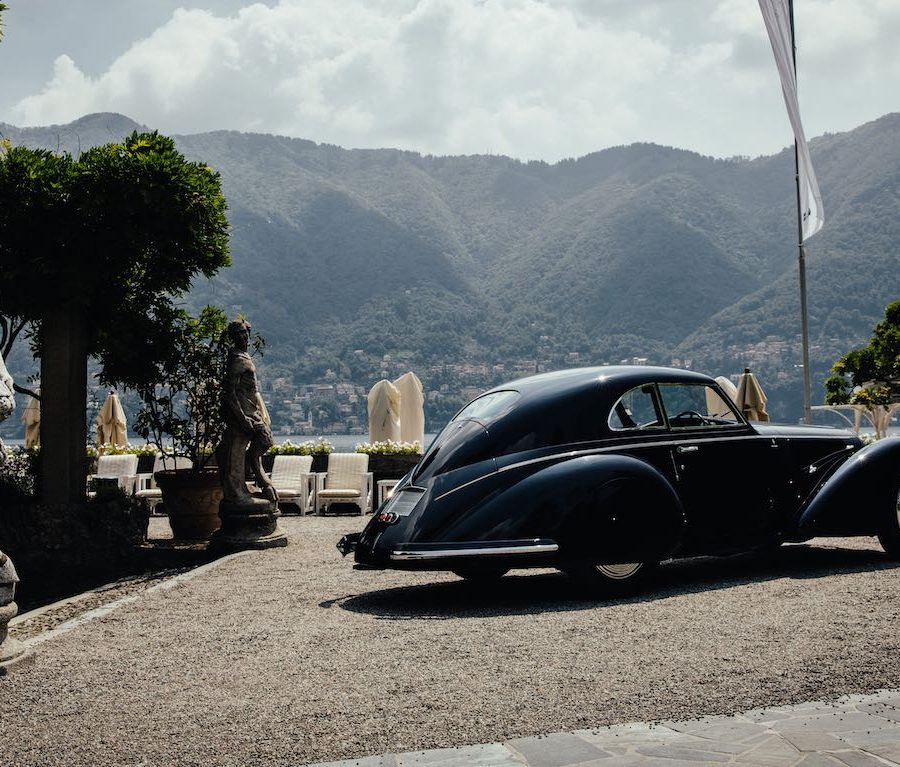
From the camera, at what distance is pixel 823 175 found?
96.8 metres

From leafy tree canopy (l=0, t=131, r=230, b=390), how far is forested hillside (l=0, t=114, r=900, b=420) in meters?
61.4

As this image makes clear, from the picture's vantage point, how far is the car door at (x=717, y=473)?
780 cm

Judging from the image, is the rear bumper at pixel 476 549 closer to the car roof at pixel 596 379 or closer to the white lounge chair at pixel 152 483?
the car roof at pixel 596 379

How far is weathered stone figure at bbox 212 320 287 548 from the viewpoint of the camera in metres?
11.8

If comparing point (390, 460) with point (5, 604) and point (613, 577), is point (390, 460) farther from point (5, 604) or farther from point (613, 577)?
point (5, 604)

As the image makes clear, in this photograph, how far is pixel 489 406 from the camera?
26.0 feet

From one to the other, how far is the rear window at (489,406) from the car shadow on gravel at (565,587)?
141 centimetres

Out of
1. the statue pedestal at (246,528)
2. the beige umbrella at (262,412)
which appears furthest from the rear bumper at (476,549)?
the beige umbrella at (262,412)

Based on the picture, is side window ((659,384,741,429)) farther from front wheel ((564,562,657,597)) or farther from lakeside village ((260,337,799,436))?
lakeside village ((260,337,799,436))

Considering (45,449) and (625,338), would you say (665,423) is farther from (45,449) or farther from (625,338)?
(625,338)

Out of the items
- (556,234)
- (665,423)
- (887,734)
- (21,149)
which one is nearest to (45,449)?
(21,149)

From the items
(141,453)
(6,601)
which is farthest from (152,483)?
(6,601)

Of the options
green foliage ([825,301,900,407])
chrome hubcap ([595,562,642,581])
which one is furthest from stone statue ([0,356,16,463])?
green foliage ([825,301,900,407])

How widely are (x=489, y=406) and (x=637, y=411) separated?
3.92ft
